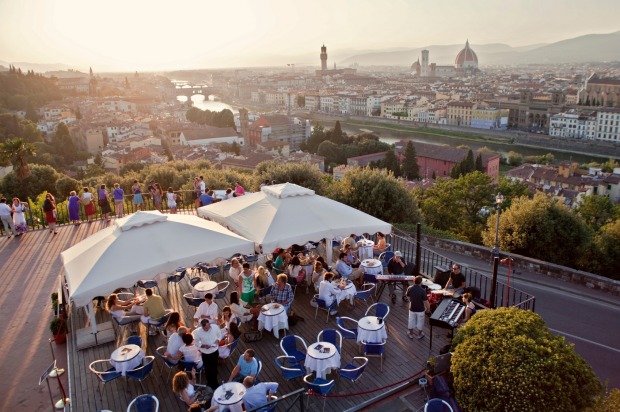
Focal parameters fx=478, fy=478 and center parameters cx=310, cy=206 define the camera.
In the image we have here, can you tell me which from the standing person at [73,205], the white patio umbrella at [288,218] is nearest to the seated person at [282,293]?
the white patio umbrella at [288,218]

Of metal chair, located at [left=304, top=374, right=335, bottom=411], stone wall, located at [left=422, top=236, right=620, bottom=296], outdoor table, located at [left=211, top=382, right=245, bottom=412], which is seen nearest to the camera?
outdoor table, located at [left=211, top=382, right=245, bottom=412]

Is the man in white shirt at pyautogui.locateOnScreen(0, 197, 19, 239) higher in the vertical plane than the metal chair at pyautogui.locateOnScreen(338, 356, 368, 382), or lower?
higher

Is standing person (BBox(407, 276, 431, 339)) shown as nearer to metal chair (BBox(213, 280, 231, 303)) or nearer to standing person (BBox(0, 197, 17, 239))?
metal chair (BBox(213, 280, 231, 303))

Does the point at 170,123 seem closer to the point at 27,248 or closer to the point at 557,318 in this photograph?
the point at 27,248

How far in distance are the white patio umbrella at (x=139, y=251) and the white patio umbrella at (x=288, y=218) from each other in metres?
0.45

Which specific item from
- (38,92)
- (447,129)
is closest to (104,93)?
(38,92)

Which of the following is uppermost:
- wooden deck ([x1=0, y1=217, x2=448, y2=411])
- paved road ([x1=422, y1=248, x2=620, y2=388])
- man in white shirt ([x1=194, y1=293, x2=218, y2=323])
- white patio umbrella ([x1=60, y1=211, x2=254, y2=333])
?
white patio umbrella ([x1=60, y1=211, x2=254, y2=333])

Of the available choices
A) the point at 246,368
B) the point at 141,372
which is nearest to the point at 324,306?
the point at 246,368

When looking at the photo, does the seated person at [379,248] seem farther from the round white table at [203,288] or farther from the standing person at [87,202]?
the standing person at [87,202]

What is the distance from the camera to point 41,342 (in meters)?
6.61

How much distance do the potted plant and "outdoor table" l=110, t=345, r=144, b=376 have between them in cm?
152

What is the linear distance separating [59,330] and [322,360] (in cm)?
366

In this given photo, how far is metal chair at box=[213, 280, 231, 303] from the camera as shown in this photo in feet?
23.5

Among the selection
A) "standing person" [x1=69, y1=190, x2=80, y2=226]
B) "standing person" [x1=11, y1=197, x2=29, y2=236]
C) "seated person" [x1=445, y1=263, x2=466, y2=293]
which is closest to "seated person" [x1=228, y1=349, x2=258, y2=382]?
"seated person" [x1=445, y1=263, x2=466, y2=293]
